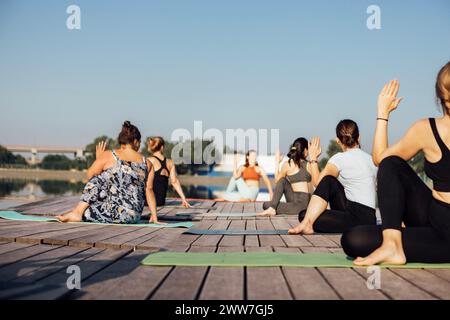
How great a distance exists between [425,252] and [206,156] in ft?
274

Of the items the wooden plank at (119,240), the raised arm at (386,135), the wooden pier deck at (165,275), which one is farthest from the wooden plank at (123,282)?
the raised arm at (386,135)

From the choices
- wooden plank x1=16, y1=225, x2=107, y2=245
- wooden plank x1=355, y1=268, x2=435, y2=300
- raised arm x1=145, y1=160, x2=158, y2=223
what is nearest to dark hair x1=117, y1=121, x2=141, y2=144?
raised arm x1=145, y1=160, x2=158, y2=223

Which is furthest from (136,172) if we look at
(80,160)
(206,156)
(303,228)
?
(80,160)

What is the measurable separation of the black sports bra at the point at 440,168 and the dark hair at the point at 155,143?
6.60 meters

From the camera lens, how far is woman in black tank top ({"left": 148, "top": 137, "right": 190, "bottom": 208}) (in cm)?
959

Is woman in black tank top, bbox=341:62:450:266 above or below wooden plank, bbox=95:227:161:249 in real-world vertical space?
above

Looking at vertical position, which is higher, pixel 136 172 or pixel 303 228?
pixel 136 172

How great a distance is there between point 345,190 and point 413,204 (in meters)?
2.11

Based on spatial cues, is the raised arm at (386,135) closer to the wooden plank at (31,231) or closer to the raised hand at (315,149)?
the raised hand at (315,149)

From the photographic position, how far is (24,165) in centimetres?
11450

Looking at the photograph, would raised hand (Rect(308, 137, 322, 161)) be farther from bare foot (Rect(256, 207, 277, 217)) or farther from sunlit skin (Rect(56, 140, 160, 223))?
sunlit skin (Rect(56, 140, 160, 223))

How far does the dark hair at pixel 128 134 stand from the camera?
6.70 m

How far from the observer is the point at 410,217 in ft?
12.0

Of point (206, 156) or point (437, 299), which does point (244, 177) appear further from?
point (206, 156)
